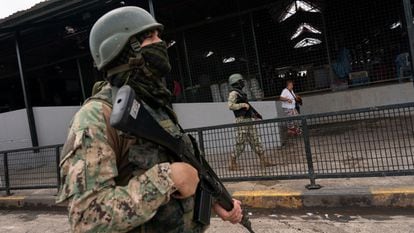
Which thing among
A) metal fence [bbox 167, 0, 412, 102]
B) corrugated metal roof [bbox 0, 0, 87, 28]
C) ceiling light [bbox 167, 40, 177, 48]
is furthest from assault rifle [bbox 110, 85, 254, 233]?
ceiling light [bbox 167, 40, 177, 48]

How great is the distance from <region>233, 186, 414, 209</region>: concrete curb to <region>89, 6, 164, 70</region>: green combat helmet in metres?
3.88

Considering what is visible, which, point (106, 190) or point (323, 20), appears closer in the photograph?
point (106, 190)

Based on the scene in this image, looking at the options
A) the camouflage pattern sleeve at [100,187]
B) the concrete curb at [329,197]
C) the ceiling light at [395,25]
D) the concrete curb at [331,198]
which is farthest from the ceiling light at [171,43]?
the camouflage pattern sleeve at [100,187]

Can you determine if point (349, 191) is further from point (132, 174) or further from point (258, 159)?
point (132, 174)

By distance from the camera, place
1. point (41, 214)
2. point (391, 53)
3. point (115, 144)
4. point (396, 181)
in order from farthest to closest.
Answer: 1. point (391, 53)
2. point (41, 214)
3. point (396, 181)
4. point (115, 144)

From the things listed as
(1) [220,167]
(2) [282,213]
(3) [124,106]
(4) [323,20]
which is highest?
(4) [323,20]

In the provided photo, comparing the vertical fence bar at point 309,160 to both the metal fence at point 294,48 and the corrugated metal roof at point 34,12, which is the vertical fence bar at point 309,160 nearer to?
the corrugated metal roof at point 34,12

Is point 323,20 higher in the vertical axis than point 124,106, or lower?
higher

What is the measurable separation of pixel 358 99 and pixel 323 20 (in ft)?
8.14

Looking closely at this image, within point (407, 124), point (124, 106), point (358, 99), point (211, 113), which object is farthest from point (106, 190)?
point (358, 99)

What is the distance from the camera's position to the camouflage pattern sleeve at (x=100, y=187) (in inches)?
48.0

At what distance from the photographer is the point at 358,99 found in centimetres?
1046

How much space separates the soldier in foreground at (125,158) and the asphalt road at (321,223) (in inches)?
112

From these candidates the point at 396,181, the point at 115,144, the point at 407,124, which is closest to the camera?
the point at 115,144
